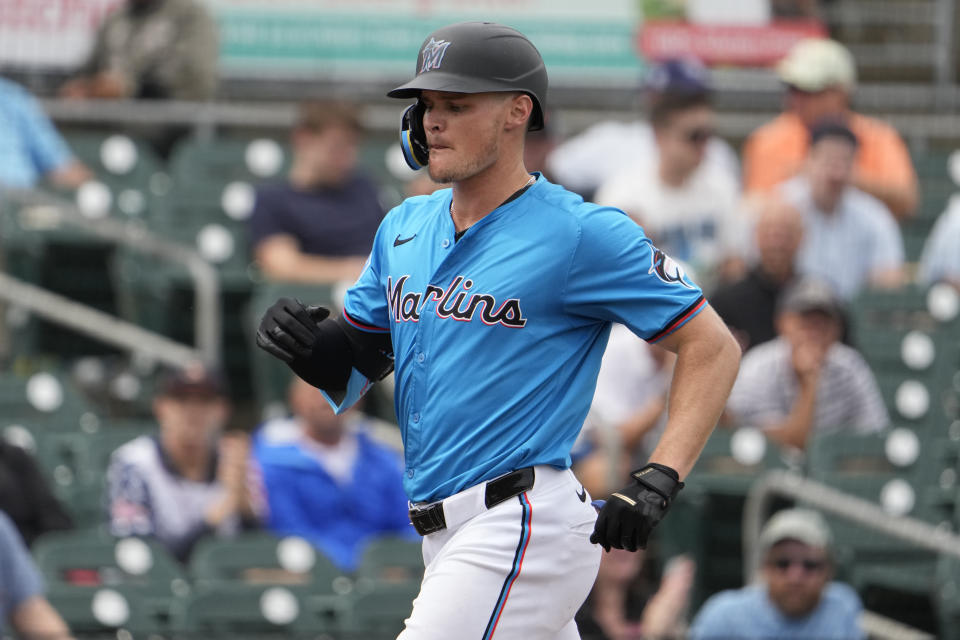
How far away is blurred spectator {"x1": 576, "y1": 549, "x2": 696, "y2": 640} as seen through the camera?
676 centimetres

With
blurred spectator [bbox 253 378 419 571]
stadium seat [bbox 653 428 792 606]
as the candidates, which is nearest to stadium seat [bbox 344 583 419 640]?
blurred spectator [bbox 253 378 419 571]

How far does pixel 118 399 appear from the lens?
8555 mm

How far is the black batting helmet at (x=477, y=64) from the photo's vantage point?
3602mm

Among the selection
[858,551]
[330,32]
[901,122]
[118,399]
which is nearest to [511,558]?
[858,551]

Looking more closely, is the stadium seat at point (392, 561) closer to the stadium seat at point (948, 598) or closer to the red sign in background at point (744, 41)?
the stadium seat at point (948, 598)

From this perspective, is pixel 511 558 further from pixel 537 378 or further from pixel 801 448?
pixel 801 448

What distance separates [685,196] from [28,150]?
3.48 m

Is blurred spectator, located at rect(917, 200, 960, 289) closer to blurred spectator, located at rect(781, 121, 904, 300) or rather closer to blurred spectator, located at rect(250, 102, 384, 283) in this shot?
blurred spectator, located at rect(781, 121, 904, 300)

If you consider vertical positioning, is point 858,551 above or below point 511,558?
below

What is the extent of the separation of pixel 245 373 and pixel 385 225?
5.18m

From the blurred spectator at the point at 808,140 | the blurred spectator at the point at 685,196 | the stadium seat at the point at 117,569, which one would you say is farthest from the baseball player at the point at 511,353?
the blurred spectator at the point at 808,140

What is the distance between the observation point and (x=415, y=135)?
3.84 meters

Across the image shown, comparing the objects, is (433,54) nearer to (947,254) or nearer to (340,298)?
(340,298)

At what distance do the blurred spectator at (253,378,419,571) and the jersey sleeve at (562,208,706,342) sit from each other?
3.64 metres
